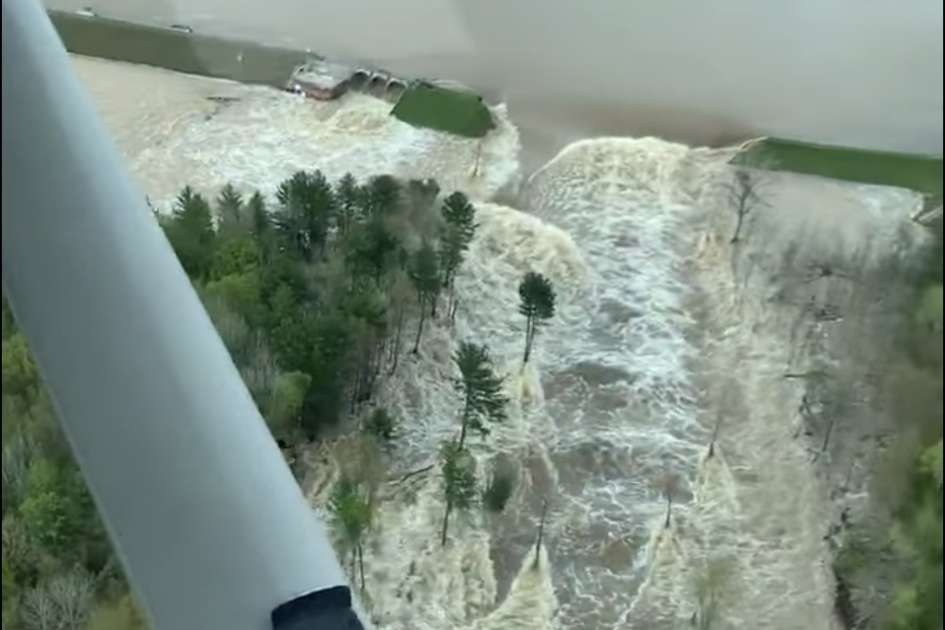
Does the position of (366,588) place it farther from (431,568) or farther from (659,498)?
(659,498)

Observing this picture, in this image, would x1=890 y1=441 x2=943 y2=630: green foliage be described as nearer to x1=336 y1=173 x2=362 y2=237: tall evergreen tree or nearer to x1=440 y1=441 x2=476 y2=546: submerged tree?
x1=440 y1=441 x2=476 y2=546: submerged tree

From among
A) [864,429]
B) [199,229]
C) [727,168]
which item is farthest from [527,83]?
[864,429]

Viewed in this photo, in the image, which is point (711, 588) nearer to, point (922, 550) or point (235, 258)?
point (922, 550)

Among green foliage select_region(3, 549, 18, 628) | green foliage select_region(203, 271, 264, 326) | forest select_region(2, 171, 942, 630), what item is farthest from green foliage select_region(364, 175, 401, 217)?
green foliage select_region(3, 549, 18, 628)

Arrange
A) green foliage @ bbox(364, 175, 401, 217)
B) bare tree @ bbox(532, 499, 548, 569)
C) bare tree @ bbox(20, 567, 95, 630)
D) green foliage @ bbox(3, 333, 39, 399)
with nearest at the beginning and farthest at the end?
green foliage @ bbox(3, 333, 39, 399) → bare tree @ bbox(20, 567, 95, 630) → bare tree @ bbox(532, 499, 548, 569) → green foliage @ bbox(364, 175, 401, 217)

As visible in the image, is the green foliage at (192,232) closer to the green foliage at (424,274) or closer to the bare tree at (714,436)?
the green foliage at (424,274)

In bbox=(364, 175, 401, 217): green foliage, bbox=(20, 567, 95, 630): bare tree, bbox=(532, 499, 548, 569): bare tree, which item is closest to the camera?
bbox=(20, 567, 95, 630): bare tree

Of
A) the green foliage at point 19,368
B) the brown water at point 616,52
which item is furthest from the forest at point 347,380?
the brown water at point 616,52

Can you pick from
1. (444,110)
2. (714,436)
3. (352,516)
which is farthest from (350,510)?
(444,110)
